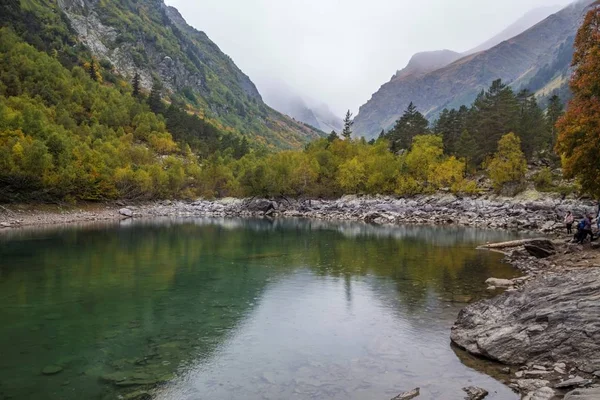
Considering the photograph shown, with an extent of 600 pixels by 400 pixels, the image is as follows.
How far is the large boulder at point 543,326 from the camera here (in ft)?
40.0

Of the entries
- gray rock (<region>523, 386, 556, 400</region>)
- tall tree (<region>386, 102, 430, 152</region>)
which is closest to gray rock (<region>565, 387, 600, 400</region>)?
gray rock (<region>523, 386, 556, 400</region>)

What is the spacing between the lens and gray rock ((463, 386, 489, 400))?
36.3 ft

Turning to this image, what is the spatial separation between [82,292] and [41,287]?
3.09m

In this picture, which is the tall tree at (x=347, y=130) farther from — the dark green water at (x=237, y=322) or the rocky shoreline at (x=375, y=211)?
the dark green water at (x=237, y=322)

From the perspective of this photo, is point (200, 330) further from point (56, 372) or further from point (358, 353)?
point (358, 353)

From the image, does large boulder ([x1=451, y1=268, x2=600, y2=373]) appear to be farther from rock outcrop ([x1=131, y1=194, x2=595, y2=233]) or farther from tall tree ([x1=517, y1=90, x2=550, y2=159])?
tall tree ([x1=517, y1=90, x2=550, y2=159])

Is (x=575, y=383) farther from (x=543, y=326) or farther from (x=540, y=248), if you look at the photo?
(x=540, y=248)

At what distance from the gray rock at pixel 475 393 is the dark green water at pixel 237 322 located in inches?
10.1

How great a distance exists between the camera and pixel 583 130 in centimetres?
2841

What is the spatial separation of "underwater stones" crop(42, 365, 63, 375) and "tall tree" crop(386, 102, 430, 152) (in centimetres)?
11172

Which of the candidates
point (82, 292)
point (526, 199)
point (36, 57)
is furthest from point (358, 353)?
point (36, 57)

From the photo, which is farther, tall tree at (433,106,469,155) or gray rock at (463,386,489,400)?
tall tree at (433,106,469,155)

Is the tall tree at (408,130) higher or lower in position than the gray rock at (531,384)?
higher

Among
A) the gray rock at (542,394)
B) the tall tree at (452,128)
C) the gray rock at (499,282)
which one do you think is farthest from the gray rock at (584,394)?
the tall tree at (452,128)
